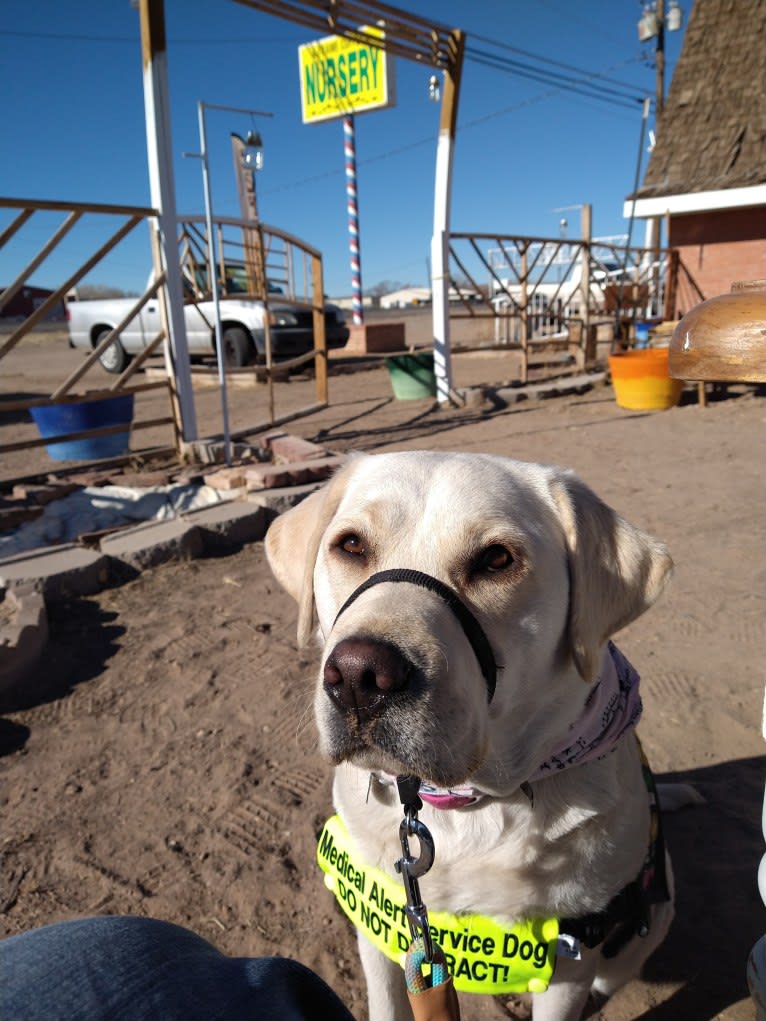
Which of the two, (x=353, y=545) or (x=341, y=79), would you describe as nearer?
(x=353, y=545)

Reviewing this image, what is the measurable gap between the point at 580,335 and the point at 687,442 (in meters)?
6.31

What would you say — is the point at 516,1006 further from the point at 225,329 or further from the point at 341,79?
the point at 341,79

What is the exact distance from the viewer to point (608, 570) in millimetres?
1635

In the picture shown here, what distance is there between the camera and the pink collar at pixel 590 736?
1544 millimetres

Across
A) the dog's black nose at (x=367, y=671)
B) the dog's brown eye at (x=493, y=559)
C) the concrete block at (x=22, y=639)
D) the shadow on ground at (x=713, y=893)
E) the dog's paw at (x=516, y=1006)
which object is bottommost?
the dog's paw at (x=516, y=1006)

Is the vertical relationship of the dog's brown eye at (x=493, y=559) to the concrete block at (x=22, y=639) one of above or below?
above

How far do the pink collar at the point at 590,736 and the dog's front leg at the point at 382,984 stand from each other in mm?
494

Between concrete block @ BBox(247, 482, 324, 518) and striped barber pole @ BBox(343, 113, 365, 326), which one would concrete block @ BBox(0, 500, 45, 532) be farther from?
striped barber pole @ BBox(343, 113, 365, 326)

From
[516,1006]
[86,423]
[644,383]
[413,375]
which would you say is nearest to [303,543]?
[516,1006]

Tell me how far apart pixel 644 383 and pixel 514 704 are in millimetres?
8826

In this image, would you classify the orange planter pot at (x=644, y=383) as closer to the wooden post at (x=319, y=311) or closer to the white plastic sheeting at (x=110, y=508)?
the wooden post at (x=319, y=311)

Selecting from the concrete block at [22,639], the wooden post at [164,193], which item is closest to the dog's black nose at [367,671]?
the concrete block at [22,639]

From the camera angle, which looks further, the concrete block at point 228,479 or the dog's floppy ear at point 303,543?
the concrete block at point 228,479

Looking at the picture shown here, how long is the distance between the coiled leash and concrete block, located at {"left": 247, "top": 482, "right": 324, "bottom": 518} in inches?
154
